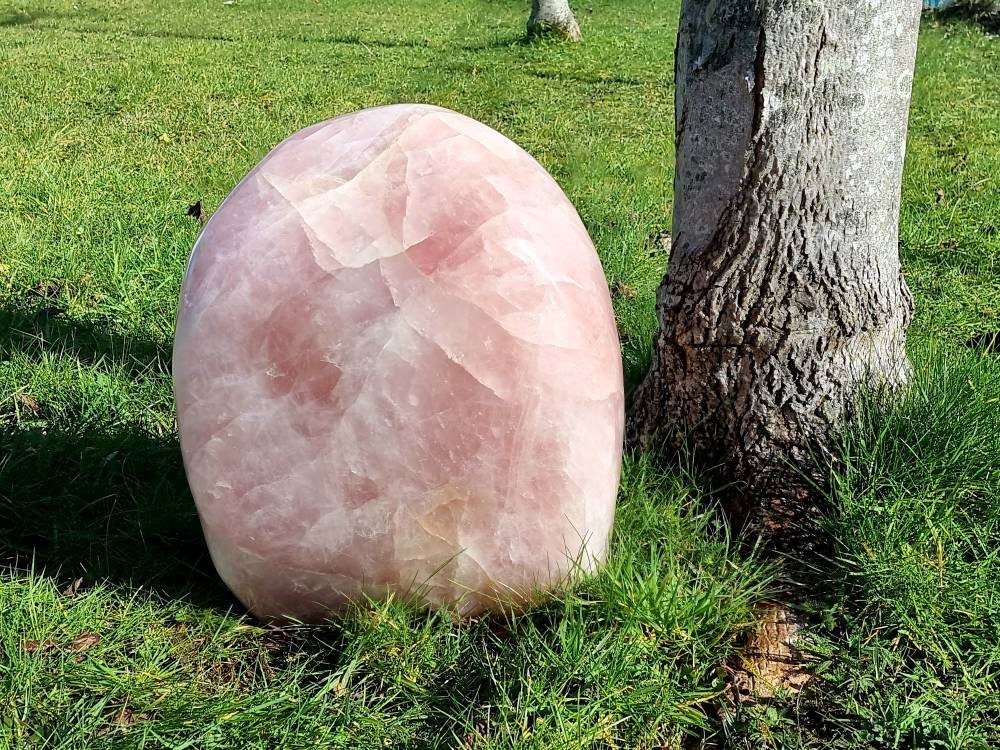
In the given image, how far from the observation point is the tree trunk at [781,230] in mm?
2068

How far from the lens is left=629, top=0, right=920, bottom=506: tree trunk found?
6.79 feet

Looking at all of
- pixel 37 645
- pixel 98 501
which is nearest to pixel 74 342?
pixel 98 501

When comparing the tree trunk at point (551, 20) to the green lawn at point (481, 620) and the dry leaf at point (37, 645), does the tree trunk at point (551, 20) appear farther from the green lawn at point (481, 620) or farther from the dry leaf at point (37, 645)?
the dry leaf at point (37, 645)

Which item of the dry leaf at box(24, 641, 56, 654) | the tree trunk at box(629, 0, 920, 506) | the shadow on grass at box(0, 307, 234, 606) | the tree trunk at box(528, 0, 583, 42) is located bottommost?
the dry leaf at box(24, 641, 56, 654)

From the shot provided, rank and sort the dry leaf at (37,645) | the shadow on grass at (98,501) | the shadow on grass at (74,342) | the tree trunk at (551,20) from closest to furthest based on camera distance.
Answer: the dry leaf at (37,645)
the shadow on grass at (98,501)
the shadow on grass at (74,342)
the tree trunk at (551,20)

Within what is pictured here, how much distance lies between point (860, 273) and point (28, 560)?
2330mm

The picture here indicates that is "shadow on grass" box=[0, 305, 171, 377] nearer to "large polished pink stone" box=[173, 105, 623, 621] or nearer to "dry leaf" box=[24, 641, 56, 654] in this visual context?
"dry leaf" box=[24, 641, 56, 654]

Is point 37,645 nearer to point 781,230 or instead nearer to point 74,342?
point 74,342

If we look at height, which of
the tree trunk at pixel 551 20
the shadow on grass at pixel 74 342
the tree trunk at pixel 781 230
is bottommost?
the shadow on grass at pixel 74 342

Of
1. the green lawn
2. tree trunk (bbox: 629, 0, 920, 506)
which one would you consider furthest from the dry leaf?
tree trunk (bbox: 629, 0, 920, 506)

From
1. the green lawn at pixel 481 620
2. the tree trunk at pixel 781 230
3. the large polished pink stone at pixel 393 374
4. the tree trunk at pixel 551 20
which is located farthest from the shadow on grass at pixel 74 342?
the tree trunk at pixel 551 20

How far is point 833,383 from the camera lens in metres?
2.33

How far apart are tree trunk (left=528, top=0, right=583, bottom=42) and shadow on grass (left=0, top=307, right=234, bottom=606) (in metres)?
7.97

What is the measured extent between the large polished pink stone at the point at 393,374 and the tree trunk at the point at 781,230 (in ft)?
1.65
